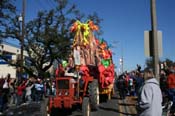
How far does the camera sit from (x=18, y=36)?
43.4 metres

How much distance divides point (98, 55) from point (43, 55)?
24.5 metres

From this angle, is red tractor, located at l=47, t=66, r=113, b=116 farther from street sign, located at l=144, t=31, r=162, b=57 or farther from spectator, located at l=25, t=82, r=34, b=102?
spectator, located at l=25, t=82, r=34, b=102

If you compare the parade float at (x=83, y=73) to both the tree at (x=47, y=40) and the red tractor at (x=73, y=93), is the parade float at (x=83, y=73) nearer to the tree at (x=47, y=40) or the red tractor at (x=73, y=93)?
the red tractor at (x=73, y=93)

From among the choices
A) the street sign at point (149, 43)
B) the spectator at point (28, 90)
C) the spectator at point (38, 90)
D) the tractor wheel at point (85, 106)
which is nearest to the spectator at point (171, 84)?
the street sign at point (149, 43)

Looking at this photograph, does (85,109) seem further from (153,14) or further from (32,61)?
(32,61)

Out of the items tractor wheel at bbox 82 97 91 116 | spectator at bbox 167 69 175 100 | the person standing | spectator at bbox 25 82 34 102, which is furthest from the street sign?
spectator at bbox 25 82 34 102

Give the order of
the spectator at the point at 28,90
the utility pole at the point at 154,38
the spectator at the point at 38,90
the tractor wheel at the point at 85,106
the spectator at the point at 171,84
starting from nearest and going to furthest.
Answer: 1. the utility pole at the point at 154,38
2. the tractor wheel at the point at 85,106
3. the spectator at the point at 171,84
4. the spectator at the point at 28,90
5. the spectator at the point at 38,90

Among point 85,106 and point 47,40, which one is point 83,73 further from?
point 47,40

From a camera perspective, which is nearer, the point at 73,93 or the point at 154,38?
the point at 154,38

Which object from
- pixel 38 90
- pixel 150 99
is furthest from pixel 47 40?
pixel 150 99

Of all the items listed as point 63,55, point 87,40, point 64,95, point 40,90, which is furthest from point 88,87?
point 63,55

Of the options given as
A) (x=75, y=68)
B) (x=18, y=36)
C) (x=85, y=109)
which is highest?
(x=18, y=36)

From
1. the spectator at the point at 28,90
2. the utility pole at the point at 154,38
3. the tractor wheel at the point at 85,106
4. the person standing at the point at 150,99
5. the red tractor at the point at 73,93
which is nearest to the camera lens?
the person standing at the point at 150,99

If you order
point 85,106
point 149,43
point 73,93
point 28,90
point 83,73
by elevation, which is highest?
point 149,43
